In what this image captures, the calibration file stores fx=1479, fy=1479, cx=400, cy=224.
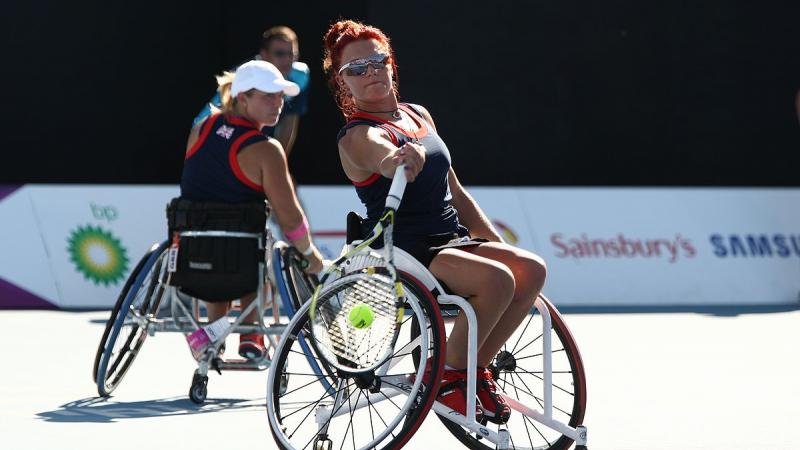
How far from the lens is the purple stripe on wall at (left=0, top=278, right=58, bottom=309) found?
11.3 meters

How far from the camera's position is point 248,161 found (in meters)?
6.59

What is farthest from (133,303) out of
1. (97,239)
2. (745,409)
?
(97,239)

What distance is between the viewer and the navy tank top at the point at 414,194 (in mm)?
4945

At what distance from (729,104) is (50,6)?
6234 mm

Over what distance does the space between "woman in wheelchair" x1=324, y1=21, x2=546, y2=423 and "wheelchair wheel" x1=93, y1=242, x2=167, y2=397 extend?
69.1 inches

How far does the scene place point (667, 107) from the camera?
1363cm

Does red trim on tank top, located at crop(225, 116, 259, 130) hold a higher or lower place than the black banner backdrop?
higher

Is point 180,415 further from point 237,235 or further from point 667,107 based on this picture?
point 667,107

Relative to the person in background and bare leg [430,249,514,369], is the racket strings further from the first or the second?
the person in background

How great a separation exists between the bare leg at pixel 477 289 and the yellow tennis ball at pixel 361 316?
1.03 ft

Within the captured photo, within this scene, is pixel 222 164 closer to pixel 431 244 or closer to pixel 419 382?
pixel 431 244

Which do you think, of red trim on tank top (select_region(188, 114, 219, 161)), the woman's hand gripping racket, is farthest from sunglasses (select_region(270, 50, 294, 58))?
the woman's hand gripping racket

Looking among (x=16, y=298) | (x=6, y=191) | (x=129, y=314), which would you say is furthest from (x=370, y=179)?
(x=6, y=191)

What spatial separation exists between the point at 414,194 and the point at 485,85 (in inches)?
330
